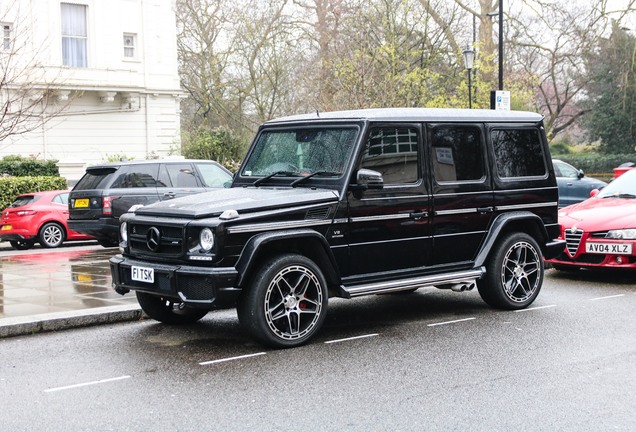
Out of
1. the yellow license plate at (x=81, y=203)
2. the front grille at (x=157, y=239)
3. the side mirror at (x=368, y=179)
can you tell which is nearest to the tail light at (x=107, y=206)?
the yellow license plate at (x=81, y=203)

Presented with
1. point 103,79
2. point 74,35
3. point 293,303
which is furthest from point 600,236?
point 74,35

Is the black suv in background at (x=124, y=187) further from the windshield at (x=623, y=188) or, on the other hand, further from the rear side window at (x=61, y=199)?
the windshield at (x=623, y=188)

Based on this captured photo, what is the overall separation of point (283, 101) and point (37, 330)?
106ft

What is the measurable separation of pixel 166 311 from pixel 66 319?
99 cm

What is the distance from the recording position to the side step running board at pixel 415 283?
789 centimetres

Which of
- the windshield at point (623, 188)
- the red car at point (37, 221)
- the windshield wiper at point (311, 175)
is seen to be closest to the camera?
the windshield wiper at point (311, 175)

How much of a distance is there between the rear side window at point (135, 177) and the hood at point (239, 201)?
8143 millimetres

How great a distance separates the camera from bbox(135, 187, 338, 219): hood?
24.0 ft

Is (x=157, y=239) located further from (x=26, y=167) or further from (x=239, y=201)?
(x=26, y=167)

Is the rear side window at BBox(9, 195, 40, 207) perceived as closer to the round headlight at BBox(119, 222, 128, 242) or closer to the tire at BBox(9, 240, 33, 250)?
the tire at BBox(9, 240, 33, 250)

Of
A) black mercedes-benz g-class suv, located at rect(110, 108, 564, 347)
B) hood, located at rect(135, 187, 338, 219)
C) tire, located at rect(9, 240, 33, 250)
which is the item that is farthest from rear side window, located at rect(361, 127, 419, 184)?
tire, located at rect(9, 240, 33, 250)

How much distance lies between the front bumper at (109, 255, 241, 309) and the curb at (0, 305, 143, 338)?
4.52 ft

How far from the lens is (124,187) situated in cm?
1606

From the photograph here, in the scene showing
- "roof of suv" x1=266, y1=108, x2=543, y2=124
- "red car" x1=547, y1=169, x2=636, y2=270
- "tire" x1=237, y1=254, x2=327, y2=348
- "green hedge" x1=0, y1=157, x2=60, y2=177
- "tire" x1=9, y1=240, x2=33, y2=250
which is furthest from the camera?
"green hedge" x1=0, y1=157, x2=60, y2=177
